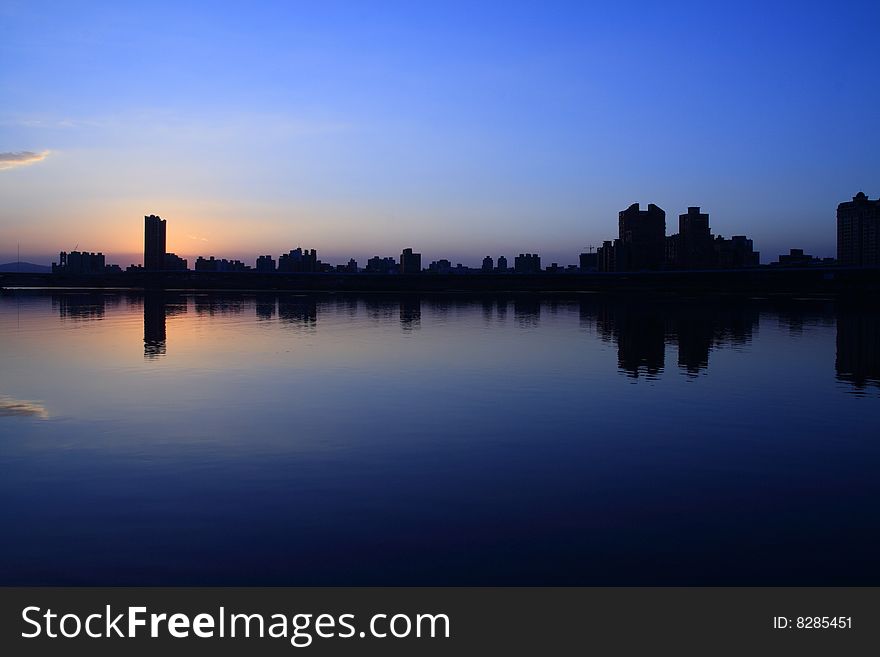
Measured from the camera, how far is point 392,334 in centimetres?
5106

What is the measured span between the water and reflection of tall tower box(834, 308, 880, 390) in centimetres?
65

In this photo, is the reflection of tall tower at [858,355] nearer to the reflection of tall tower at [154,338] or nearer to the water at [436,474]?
the water at [436,474]

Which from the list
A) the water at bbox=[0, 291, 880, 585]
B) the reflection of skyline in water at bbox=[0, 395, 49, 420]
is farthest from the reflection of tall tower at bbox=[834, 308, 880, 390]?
the reflection of skyline in water at bbox=[0, 395, 49, 420]

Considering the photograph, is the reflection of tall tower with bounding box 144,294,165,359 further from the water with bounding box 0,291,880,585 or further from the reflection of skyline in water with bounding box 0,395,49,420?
the reflection of skyline in water with bounding box 0,395,49,420

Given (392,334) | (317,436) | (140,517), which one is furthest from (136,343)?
(140,517)

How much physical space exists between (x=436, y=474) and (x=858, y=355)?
3247cm

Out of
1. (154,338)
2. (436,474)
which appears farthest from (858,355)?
(154,338)

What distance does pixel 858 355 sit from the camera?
38250mm

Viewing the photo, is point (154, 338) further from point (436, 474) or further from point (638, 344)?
point (436, 474)

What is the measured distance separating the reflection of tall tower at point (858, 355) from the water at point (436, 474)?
654 millimetres

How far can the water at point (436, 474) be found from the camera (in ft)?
32.1
